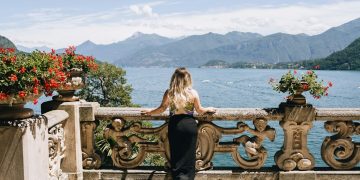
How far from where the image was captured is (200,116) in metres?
6.38

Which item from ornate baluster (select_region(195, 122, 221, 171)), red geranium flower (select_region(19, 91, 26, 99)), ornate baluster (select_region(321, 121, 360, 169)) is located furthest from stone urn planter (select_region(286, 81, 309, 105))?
red geranium flower (select_region(19, 91, 26, 99))

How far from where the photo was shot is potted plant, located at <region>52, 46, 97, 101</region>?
20.6 feet

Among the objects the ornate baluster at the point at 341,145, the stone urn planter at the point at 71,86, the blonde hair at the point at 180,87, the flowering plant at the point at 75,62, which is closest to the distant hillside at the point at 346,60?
the ornate baluster at the point at 341,145

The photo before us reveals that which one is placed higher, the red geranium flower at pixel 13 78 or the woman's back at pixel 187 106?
the red geranium flower at pixel 13 78

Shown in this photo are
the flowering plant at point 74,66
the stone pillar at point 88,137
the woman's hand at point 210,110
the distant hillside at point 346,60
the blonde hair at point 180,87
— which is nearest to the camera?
the blonde hair at point 180,87

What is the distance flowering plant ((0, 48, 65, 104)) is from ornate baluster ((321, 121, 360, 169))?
392 centimetres

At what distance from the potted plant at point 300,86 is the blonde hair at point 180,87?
5.33 feet

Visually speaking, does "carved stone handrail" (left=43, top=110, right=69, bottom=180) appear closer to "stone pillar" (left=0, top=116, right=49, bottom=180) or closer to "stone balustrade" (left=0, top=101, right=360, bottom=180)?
"stone balustrade" (left=0, top=101, right=360, bottom=180)

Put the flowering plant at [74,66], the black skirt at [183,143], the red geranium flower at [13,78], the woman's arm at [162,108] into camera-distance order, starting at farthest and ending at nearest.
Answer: the flowering plant at [74,66]
the woman's arm at [162,108]
the black skirt at [183,143]
the red geranium flower at [13,78]

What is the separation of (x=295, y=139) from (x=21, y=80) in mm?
4007

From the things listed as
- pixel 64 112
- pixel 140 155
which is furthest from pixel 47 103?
pixel 140 155

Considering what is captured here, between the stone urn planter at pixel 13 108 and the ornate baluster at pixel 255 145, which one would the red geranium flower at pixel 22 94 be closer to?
the stone urn planter at pixel 13 108

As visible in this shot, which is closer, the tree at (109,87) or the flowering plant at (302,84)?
the flowering plant at (302,84)

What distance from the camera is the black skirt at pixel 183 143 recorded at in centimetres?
541
